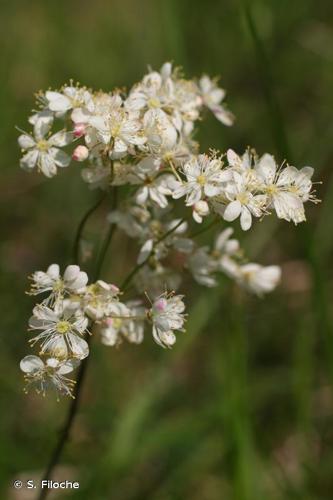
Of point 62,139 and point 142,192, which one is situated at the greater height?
point 62,139

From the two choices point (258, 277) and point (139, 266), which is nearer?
point (139, 266)

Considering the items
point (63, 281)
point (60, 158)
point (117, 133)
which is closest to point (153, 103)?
point (117, 133)

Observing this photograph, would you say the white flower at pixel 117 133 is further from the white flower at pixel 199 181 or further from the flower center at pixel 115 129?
the white flower at pixel 199 181

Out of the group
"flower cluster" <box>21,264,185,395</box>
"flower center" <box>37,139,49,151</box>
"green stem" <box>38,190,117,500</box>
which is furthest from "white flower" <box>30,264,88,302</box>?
"flower center" <box>37,139,49,151</box>

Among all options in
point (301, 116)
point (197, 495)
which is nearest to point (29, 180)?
point (301, 116)

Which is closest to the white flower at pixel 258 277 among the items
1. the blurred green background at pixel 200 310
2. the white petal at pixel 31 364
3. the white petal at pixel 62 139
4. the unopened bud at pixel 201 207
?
the blurred green background at pixel 200 310

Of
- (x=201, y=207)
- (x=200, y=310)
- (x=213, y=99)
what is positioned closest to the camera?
(x=201, y=207)

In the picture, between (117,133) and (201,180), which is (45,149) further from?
(201,180)
